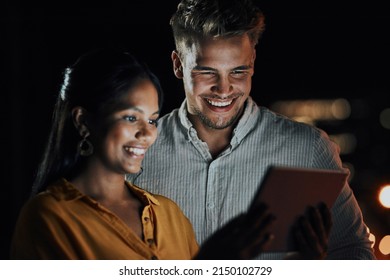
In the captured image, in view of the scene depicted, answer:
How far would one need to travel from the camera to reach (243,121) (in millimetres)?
2938

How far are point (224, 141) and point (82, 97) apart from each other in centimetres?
79

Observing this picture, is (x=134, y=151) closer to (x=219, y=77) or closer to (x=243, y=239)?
(x=243, y=239)

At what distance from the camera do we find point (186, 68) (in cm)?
294

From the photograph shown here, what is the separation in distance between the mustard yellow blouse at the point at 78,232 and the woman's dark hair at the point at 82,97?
7cm

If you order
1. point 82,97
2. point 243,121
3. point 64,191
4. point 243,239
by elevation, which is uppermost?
point 82,97

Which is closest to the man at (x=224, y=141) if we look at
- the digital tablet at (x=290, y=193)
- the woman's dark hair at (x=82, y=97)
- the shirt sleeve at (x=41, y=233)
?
the digital tablet at (x=290, y=193)

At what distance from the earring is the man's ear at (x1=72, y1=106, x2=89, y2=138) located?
19mm

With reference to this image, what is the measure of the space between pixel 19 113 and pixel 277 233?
163 centimetres

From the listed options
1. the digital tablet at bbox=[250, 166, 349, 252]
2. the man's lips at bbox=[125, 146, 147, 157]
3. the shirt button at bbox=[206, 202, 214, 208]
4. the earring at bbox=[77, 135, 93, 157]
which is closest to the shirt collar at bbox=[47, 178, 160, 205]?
the earring at bbox=[77, 135, 93, 157]

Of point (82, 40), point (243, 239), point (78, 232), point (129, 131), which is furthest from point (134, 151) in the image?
point (82, 40)

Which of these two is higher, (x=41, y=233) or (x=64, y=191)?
(x=64, y=191)

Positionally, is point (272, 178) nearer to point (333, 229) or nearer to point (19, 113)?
point (333, 229)
